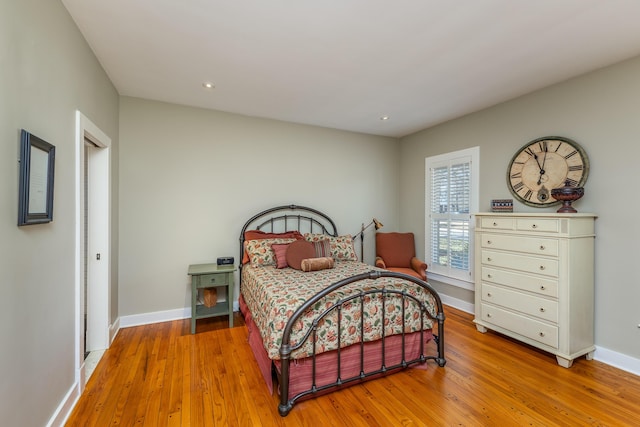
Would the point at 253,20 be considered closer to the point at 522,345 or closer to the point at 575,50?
the point at 575,50

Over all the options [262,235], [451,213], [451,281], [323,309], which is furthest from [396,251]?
[323,309]

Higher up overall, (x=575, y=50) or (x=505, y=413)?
(x=575, y=50)

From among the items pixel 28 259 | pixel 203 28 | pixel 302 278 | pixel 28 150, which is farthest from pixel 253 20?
pixel 302 278

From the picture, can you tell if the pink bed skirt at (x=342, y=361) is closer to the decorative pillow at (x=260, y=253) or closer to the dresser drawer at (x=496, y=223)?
the decorative pillow at (x=260, y=253)

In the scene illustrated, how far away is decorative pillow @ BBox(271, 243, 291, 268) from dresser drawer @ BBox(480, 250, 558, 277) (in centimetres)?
231

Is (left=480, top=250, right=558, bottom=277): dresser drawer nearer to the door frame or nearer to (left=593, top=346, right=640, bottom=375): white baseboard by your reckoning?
(left=593, top=346, right=640, bottom=375): white baseboard

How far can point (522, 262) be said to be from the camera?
9.23 ft

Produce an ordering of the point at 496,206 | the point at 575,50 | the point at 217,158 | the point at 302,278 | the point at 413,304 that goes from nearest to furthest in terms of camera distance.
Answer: the point at 575,50
the point at 413,304
the point at 302,278
the point at 496,206
the point at 217,158

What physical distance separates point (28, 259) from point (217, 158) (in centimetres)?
245

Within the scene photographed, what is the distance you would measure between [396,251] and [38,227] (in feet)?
13.2

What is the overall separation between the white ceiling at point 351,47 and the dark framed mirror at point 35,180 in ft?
3.51

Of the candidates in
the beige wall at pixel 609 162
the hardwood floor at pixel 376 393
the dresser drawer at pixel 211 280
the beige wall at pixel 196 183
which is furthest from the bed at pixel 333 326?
the beige wall at pixel 609 162

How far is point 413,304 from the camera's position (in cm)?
246

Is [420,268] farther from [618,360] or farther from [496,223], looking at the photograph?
[618,360]
